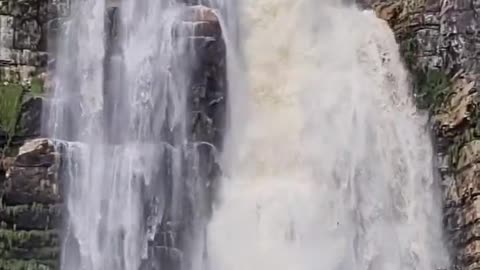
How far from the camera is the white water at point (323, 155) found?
42.7ft

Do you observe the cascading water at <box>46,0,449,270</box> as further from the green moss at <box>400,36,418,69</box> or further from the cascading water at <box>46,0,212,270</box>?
the green moss at <box>400,36,418,69</box>

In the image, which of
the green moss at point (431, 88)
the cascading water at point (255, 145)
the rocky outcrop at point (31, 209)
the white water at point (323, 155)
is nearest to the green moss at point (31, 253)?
the rocky outcrop at point (31, 209)

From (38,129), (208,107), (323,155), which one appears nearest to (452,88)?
(323,155)

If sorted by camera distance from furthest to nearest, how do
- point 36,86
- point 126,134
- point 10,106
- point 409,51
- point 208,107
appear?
1. point 409,51
2. point 36,86
3. point 10,106
4. point 208,107
5. point 126,134

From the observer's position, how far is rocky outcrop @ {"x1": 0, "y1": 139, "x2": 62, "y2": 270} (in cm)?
1310

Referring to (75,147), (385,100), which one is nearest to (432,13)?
(385,100)

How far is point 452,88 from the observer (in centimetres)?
1470

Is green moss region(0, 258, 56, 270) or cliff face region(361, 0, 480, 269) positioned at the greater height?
cliff face region(361, 0, 480, 269)

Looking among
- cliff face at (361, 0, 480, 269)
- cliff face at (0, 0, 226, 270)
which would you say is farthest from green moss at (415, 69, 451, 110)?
cliff face at (0, 0, 226, 270)

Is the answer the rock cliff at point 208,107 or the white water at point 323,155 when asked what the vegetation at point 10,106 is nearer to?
the rock cliff at point 208,107

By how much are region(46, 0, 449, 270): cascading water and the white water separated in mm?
21

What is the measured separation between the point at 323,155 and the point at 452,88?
2681mm

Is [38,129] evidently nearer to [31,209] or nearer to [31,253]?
[31,209]

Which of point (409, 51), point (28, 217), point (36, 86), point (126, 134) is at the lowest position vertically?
point (28, 217)
